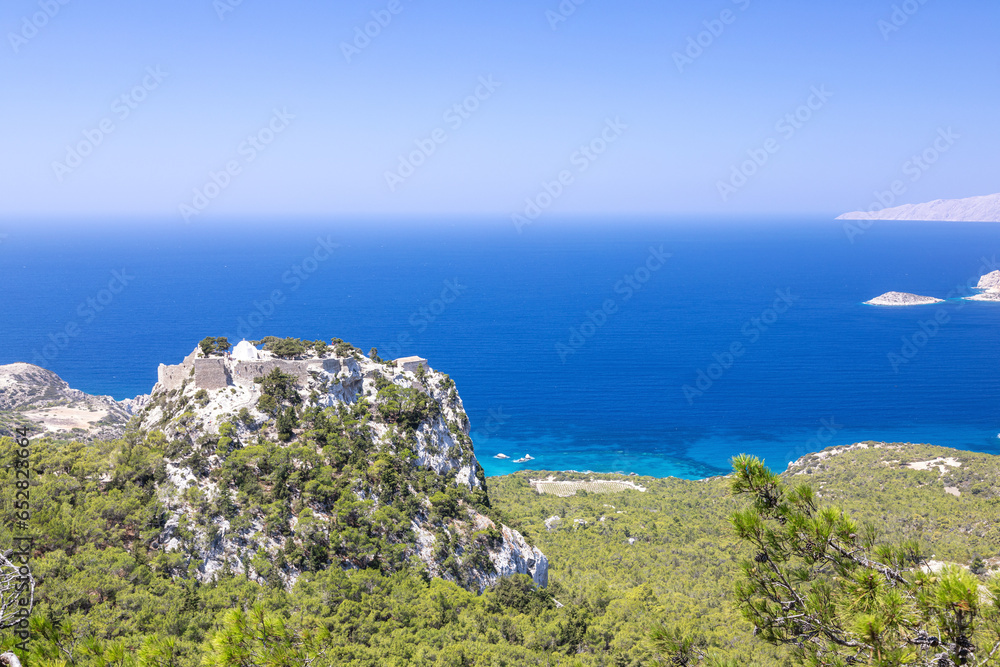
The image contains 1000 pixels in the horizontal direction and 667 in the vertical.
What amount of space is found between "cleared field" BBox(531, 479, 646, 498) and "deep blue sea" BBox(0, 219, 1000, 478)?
7450 mm

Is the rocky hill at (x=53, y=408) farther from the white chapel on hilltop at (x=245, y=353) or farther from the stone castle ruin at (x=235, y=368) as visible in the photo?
the white chapel on hilltop at (x=245, y=353)

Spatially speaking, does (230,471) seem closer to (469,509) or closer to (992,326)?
(469,509)

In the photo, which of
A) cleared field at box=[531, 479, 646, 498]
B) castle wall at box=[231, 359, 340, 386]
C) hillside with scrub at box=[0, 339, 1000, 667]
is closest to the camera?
hillside with scrub at box=[0, 339, 1000, 667]

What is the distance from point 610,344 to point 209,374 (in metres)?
89.3

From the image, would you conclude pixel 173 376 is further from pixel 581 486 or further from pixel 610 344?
pixel 610 344

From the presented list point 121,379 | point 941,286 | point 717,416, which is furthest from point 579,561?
point 941,286

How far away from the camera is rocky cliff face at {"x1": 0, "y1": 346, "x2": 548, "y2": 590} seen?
23.8 meters

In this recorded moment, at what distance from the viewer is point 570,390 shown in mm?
87812

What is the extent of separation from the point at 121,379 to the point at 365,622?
77.8 meters

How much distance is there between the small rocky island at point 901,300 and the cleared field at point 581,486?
4455 inches

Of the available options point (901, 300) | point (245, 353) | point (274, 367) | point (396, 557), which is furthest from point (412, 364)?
point (901, 300)

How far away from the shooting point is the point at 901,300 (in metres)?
137

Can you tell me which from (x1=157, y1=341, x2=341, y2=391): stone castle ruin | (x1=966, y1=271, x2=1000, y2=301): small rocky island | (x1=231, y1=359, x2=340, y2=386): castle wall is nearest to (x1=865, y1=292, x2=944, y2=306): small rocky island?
(x1=966, y1=271, x2=1000, y2=301): small rocky island

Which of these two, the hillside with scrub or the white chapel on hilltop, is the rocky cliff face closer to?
the hillside with scrub
